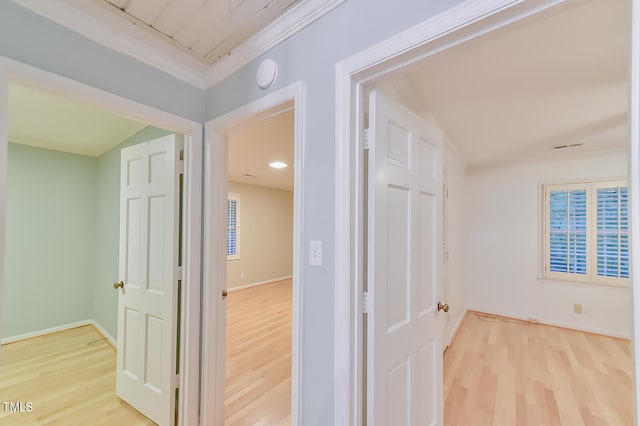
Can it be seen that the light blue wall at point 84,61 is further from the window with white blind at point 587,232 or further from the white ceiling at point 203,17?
the window with white blind at point 587,232

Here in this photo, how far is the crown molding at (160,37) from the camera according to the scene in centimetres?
119

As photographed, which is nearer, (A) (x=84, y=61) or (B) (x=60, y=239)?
(A) (x=84, y=61)

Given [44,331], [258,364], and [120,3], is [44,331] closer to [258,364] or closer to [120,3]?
[258,364]

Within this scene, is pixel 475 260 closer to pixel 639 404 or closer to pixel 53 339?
pixel 639 404

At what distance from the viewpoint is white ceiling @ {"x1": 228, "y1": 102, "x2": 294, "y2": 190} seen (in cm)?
203

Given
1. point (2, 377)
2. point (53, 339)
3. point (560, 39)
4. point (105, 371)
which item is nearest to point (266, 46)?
point (560, 39)

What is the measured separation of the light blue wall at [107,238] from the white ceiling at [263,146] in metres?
1.19

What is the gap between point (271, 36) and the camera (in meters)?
1.36

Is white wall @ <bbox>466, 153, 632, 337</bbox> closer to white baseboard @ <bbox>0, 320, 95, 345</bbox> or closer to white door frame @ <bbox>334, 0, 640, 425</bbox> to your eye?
white door frame @ <bbox>334, 0, 640, 425</bbox>

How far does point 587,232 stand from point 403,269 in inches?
155

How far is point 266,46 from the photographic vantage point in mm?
1409

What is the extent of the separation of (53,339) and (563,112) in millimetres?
5843

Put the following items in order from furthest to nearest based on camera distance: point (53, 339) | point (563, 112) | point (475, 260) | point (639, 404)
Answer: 1. point (475, 260)
2. point (53, 339)
3. point (563, 112)
4. point (639, 404)

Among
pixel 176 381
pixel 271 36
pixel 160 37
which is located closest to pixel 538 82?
pixel 271 36
